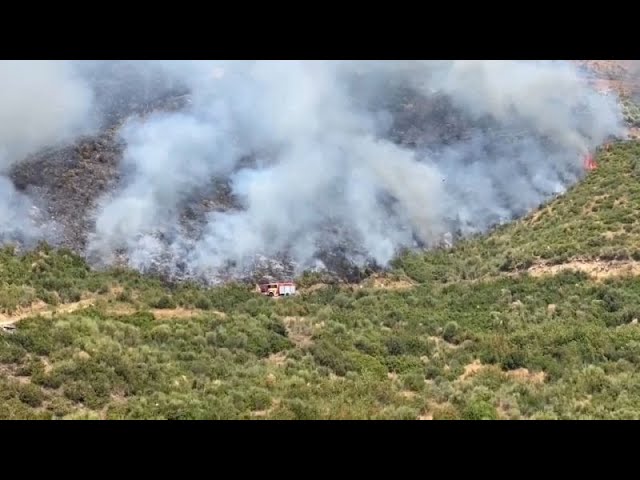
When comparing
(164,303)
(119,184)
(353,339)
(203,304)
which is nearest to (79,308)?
(164,303)

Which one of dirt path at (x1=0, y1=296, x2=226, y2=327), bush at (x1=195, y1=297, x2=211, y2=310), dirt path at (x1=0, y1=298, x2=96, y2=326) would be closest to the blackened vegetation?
bush at (x1=195, y1=297, x2=211, y2=310)

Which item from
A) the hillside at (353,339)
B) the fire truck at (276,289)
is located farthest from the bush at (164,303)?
the fire truck at (276,289)

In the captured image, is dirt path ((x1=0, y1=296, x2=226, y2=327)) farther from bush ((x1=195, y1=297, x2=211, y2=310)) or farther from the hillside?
bush ((x1=195, y1=297, x2=211, y2=310))

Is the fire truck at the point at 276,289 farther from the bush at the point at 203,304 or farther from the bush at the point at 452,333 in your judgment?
the bush at the point at 452,333

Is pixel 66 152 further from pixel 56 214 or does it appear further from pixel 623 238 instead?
pixel 623 238

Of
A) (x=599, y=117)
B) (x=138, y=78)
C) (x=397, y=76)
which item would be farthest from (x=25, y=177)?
(x=599, y=117)
